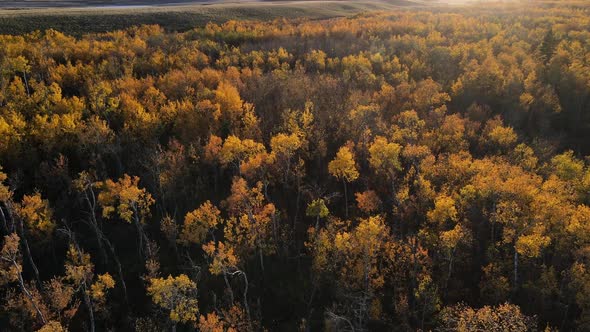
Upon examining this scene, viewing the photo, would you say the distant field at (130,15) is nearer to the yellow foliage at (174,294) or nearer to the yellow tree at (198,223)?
the yellow tree at (198,223)

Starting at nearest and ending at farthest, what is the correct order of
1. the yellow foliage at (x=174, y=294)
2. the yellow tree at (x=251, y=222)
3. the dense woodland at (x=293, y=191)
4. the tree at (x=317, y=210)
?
1. the yellow foliage at (x=174, y=294)
2. the dense woodland at (x=293, y=191)
3. the yellow tree at (x=251, y=222)
4. the tree at (x=317, y=210)

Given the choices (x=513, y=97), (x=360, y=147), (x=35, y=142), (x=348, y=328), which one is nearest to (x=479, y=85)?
(x=513, y=97)

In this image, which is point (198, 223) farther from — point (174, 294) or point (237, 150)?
point (174, 294)

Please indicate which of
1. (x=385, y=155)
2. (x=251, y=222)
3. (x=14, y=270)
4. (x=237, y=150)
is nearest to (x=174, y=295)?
(x=251, y=222)

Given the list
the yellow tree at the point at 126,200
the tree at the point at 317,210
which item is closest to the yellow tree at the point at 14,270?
the yellow tree at the point at 126,200

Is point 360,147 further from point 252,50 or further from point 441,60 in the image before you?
point 252,50

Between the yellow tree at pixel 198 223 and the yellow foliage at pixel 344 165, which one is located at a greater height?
the yellow foliage at pixel 344 165

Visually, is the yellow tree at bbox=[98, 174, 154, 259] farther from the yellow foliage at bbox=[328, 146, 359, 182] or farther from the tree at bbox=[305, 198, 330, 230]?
the yellow foliage at bbox=[328, 146, 359, 182]

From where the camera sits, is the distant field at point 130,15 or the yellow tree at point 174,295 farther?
the distant field at point 130,15
